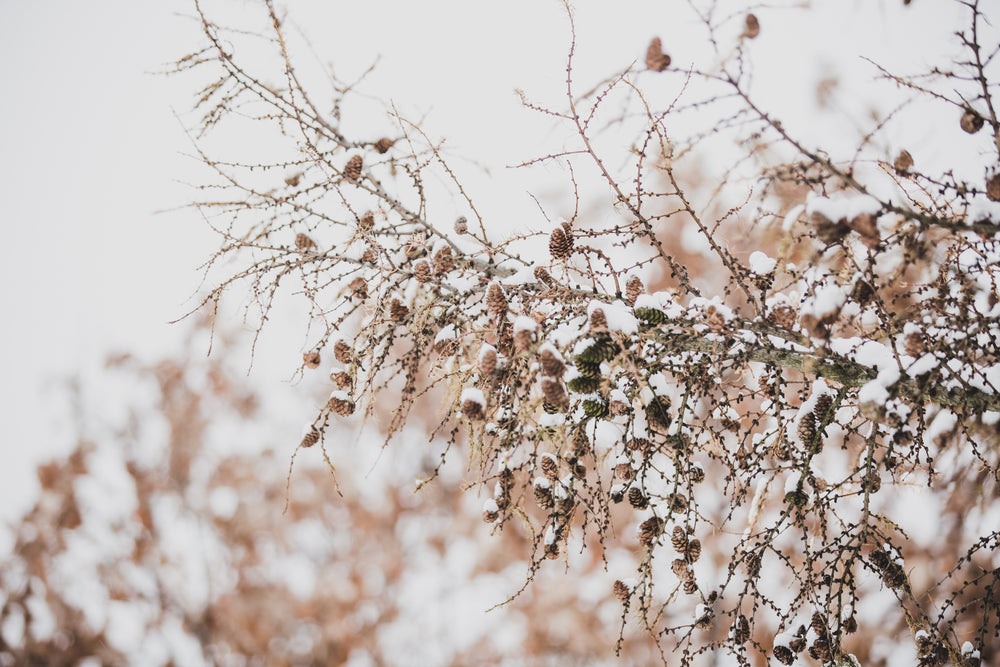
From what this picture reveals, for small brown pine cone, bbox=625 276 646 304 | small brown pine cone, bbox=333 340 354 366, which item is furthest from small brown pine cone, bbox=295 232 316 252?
small brown pine cone, bbox=625 276 646 304

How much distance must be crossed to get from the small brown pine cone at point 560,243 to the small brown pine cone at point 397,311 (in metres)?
0.58

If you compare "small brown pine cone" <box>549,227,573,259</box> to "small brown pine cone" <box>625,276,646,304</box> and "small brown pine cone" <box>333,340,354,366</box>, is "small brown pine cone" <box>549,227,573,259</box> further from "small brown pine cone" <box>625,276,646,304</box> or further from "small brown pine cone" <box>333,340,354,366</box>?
"small brown pine cone" <box>333,340,354,366</box>

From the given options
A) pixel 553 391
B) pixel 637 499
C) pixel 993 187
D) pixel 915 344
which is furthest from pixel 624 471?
pixel 993 187

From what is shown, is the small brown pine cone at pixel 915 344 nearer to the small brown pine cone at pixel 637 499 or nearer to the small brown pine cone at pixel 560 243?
the small brown pine cone at pixel 637 499

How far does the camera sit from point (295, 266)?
6.14 ft

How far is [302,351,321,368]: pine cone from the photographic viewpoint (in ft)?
6.17

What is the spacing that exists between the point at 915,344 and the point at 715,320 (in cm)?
60

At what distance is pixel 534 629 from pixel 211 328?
31.5 feet

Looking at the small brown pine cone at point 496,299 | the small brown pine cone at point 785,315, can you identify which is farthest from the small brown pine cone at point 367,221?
the small brown pine cone at point 785,315

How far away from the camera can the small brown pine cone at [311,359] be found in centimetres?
188

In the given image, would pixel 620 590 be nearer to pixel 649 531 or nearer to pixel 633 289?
pixel 649 531

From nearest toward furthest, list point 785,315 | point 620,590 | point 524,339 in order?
point 524,339 → point 785,315 → point 620,590

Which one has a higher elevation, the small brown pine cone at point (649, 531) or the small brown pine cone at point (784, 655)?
the small brown pine cone at point (649, 531)

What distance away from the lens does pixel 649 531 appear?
1.64 meters
